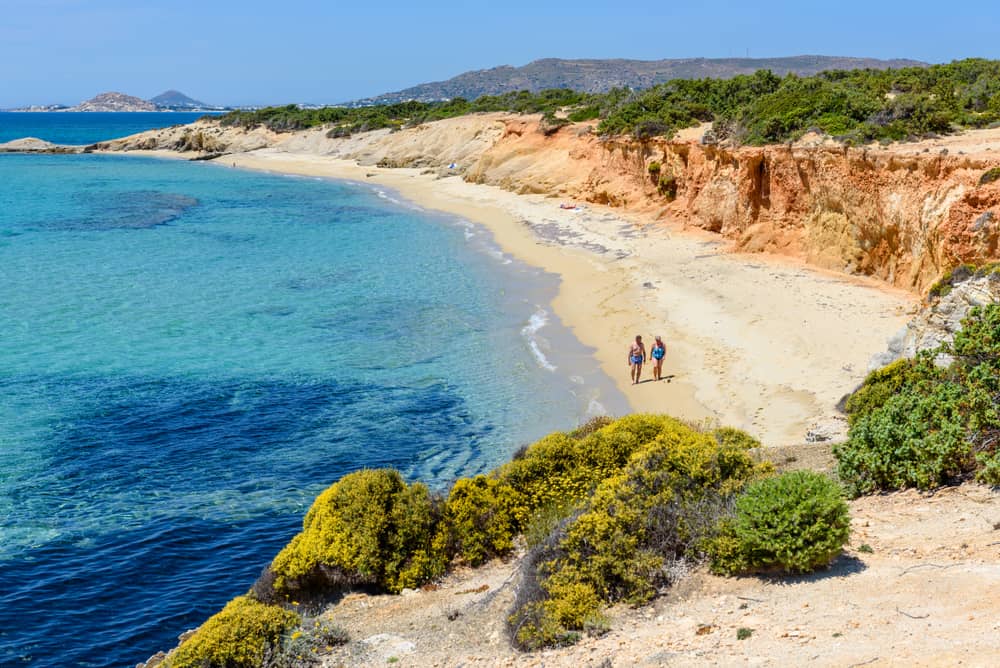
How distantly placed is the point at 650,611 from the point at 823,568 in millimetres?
1773

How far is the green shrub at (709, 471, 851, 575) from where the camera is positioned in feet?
27.6

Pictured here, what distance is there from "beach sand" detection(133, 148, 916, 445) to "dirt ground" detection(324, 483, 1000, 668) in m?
6.68

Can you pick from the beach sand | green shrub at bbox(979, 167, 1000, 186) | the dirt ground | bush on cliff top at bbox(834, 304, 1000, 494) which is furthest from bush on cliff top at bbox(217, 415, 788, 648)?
green shrub at bbox(979, 167, 1000, 186)

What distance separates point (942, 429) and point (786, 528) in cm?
327

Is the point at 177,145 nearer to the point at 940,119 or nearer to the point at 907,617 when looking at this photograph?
the point at 940,119

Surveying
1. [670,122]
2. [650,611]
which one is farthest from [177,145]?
[650,611]

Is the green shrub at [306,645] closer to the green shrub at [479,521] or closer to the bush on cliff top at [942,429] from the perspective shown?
the green shrub at [479,521]

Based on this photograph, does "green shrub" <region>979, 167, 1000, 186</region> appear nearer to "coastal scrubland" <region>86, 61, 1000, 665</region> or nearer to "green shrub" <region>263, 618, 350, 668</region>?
"coastal scrubland" <region>86, 61, 1000, 665</region>

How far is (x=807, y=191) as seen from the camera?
2930 cm

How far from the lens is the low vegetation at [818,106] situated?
2791 cm

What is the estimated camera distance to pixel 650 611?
8836 millimetres

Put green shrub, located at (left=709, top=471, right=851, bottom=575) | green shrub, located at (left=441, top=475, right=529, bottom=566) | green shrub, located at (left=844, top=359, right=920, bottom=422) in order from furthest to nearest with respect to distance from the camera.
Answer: green shrub, located at (left=844, top=359, right=920, bottom=422) → green shrub, located at (left=441, top=475, right=529, bottom=566) → green shrub, located at (left=709, top=471, right=851, bottom=575)

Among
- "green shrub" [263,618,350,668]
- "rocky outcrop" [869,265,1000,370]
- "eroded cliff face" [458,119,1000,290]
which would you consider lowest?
"green shrub" [263,618,350,668]

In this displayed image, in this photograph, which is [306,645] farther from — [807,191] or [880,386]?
[807,191]
